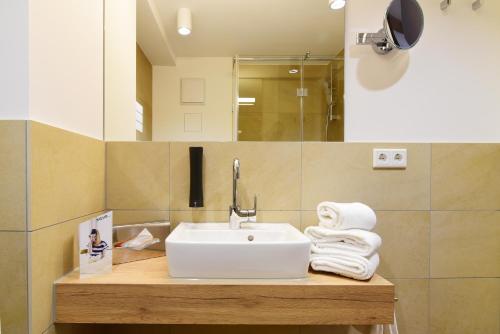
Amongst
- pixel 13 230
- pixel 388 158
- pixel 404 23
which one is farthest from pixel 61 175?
pixel 404 23

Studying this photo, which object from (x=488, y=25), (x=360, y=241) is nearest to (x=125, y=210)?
(x=360, y=241)

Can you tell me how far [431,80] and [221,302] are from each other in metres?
1.27

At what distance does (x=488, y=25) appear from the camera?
51.5 inches

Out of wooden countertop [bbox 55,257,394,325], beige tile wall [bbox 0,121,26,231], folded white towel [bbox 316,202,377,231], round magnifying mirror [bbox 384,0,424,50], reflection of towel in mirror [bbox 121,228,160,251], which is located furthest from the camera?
round magnifying mirror [bbox 384,0,424,50]

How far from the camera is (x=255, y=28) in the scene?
4.35 feet

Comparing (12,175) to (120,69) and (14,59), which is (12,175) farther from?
(120,69)

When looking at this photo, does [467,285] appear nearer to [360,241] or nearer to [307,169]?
[360,241]

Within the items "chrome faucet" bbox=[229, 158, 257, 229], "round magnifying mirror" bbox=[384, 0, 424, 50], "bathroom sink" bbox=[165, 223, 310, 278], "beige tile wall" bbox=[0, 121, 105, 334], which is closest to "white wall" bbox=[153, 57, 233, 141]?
"chrome faucet" bbox=[229, 158, 257, 229]

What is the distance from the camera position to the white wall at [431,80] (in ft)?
4.24

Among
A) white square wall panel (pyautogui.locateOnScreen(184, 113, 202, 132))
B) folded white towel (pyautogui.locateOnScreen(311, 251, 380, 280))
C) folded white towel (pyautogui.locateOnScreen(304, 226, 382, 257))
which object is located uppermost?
white square wall panel (pyautogui.locateOnScreen(184, 113, 202, 132))

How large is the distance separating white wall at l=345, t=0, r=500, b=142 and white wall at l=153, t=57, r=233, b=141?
0.55 metres

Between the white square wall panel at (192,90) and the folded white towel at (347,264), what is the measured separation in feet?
2.76

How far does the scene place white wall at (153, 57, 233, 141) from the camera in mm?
1306

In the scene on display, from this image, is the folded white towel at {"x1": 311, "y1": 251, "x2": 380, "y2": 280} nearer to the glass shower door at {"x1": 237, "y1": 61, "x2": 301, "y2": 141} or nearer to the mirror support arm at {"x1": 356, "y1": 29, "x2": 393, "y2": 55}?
the glass shower door at {"x1": 237, "y1": 61, "x2": 301, "y2": 141}
